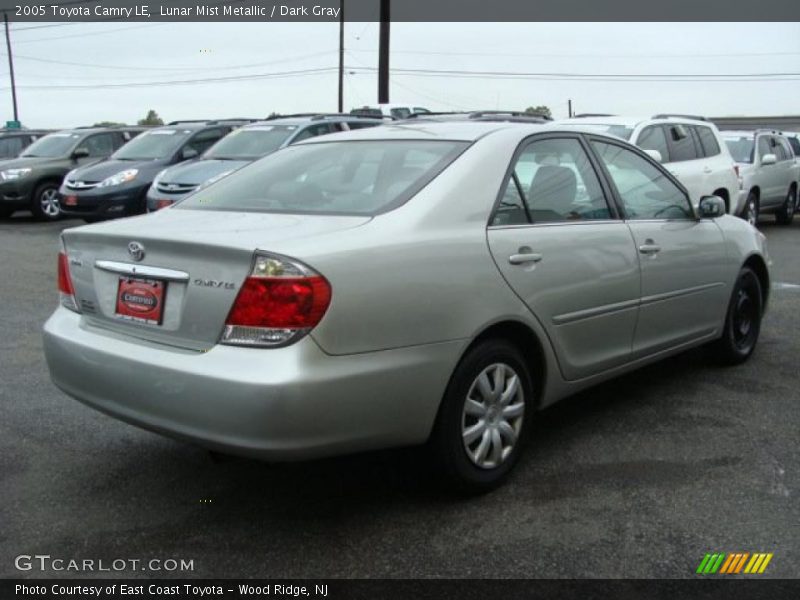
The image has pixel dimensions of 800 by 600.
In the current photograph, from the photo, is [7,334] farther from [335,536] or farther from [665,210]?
[665,210]

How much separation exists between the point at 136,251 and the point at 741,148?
13610 millimetres

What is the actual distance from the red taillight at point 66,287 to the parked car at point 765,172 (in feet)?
39.6

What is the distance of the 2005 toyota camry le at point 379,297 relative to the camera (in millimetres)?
2977

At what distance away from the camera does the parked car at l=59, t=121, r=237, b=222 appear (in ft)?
41.1

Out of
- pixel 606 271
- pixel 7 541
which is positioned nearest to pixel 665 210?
pixel 606 271

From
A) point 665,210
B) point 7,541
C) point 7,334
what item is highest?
point 665,210

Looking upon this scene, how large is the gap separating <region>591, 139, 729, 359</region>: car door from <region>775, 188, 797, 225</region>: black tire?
38.5 feet

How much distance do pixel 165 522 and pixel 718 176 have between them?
33.8ft

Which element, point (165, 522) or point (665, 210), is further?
point (665, 210)

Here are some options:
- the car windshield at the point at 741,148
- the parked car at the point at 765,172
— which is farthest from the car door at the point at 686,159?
the car windshield at the point at 741,148

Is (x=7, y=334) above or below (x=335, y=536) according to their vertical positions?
below

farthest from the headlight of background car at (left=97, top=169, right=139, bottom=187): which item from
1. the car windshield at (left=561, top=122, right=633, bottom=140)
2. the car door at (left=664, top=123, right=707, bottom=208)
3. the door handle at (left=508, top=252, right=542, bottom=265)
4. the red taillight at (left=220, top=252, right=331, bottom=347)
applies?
the red taillight at (left=220, top=252, right=331, bottom=347)

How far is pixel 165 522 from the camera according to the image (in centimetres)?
338
